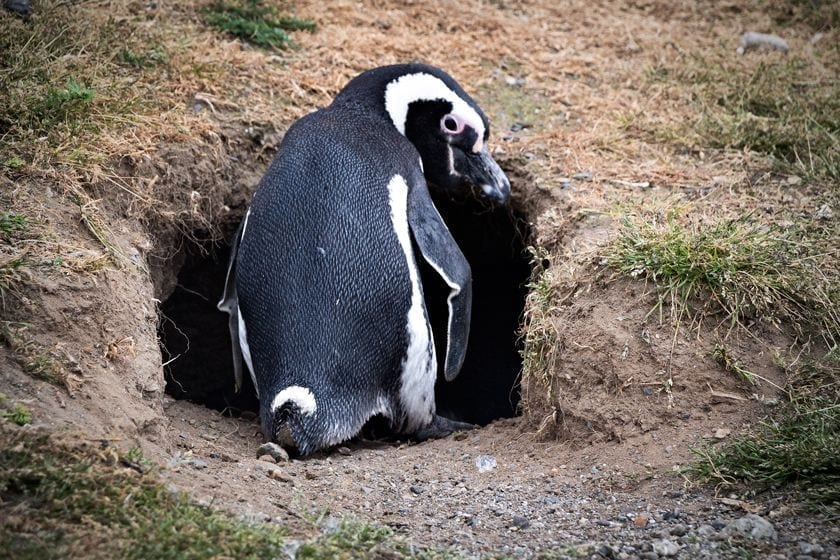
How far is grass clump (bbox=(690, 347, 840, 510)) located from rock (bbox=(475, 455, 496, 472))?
685 millimetres

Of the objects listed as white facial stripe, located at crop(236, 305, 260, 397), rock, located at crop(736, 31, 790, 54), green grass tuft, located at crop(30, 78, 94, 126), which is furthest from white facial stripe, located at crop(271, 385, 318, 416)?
rock, located at crop(736, 31, 790, 54)

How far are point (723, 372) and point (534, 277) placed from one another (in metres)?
1.09

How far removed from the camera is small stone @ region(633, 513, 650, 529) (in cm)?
254

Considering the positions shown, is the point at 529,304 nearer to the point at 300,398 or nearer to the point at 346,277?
the point at 346,277

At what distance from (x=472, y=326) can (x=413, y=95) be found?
1.59m

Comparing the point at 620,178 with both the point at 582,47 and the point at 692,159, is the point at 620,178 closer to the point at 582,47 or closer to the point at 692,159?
the point at 692,159

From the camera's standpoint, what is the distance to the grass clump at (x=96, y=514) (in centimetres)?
202

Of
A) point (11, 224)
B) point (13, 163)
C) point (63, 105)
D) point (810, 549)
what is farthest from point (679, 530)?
point (63, 105)

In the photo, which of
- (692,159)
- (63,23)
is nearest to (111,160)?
(63,23)

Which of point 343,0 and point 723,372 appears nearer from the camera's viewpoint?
point 723,372

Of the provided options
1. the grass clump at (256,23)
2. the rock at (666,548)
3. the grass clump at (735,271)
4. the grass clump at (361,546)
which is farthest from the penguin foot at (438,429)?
the grass clump at (256,23)

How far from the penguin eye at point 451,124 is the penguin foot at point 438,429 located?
128 cm

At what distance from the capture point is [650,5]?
19.4 feet

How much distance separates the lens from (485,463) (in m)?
3.17
